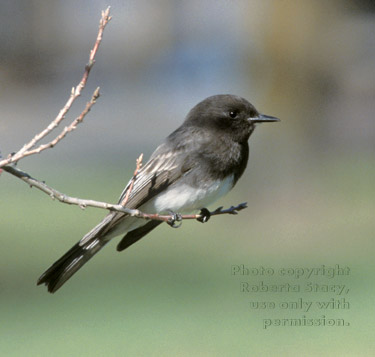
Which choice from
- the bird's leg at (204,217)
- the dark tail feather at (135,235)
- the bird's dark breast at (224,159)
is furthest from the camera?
the dark tail feather at (135,235)

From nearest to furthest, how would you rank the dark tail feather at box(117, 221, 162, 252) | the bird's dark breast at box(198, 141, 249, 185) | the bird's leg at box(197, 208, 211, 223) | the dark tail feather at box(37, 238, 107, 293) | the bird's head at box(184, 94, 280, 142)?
the bird's leg at box(197, 208, 211, 223) < the dark tail feather at box(37, 238, 107, 293) < the bird's head at box(184, 94, 280, 142) < the bird's dark breast at box(198, 141, 249, 185) < the dark tail feather at box(117, 221, 162, 252)

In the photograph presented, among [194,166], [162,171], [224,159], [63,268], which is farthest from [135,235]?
[63,268]

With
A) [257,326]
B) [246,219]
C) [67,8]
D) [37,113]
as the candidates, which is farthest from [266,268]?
[67,8]

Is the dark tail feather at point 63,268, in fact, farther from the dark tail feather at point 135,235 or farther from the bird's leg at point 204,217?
the bird's leg at point 204,217

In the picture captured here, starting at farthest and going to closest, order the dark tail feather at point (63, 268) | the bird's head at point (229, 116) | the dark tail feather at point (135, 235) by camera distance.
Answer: the dark tail feather at point (135, 235) < the bird's head at point (229, 116) < the dark tail feather at point (63, 268)

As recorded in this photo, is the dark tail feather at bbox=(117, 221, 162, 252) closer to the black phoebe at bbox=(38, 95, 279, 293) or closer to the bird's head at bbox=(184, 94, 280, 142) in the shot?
the black phoebe at bbox=(38, 95, 279, 293)

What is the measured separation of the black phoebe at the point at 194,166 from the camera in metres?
4.26

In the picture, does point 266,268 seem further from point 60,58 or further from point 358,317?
point 60,58

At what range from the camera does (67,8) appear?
2478cm


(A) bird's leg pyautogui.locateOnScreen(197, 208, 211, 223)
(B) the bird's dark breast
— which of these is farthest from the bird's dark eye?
(A) bird's leg pyautogui.locateOnScreen(197, 208, 211, 223)

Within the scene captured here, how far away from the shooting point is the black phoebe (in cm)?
426

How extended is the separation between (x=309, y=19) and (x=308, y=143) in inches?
88.6

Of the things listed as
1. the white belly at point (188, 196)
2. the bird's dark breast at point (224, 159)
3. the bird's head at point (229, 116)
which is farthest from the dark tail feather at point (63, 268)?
the bird's head at point (229, 116)

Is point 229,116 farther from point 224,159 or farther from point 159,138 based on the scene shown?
point 159,138
